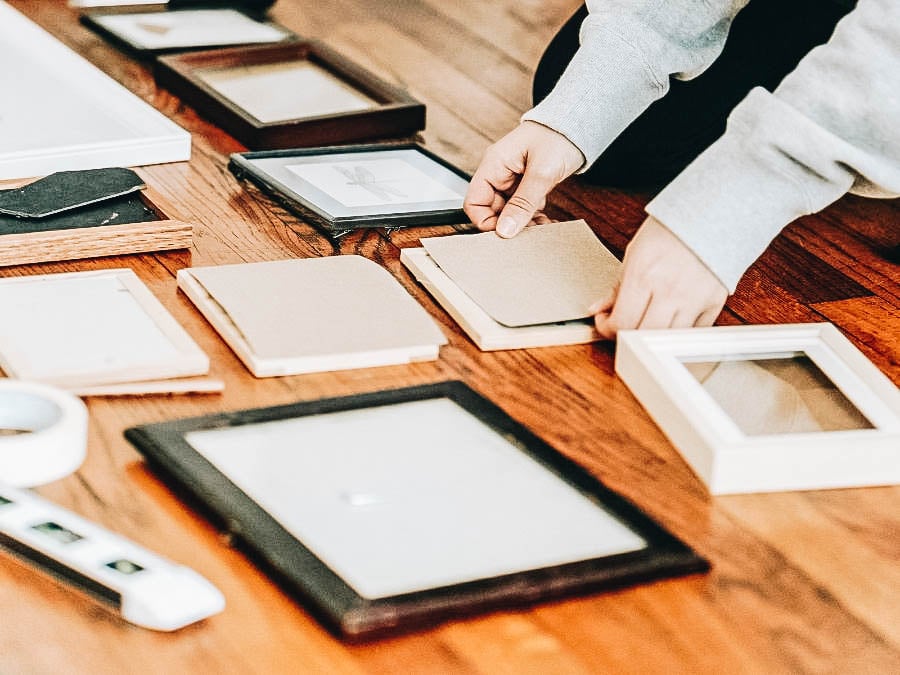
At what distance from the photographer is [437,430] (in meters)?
1.02

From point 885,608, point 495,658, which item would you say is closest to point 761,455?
point 885,608

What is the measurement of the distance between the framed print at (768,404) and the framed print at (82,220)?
19.5 inches

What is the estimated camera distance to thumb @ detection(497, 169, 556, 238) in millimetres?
1366

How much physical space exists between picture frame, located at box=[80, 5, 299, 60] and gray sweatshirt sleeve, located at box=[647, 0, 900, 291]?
1032 mm

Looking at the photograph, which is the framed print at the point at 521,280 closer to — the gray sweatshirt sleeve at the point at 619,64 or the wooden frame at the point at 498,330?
the wooden frame at the point at 498,330

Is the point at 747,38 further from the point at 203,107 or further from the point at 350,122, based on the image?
the point at 203,107

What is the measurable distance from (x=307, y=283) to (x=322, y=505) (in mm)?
360

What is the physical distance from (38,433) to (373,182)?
679 millimetres

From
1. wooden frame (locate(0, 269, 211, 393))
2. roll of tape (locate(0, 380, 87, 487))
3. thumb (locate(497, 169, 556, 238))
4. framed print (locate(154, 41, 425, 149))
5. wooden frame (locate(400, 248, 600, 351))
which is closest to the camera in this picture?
roll of tape (locate(0, 380, 87, 487))

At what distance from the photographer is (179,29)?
80.9 inches

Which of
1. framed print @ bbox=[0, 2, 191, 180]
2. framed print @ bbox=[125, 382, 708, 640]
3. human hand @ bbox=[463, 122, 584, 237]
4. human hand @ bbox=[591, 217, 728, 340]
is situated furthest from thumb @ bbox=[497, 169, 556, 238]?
framed print @ bbox=[0, 2, 191, 180]

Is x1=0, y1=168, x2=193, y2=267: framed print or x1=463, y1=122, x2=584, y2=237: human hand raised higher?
x1=463, y1=122, x2=584, y2=237: human hand

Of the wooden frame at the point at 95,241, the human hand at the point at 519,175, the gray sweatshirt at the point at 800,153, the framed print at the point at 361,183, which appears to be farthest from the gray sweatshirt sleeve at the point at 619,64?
the wooden frame at the point at 95,241

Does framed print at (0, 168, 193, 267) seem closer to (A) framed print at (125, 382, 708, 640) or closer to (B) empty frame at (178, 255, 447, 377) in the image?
(B) empty frame at (178, 255, 447, 377)
